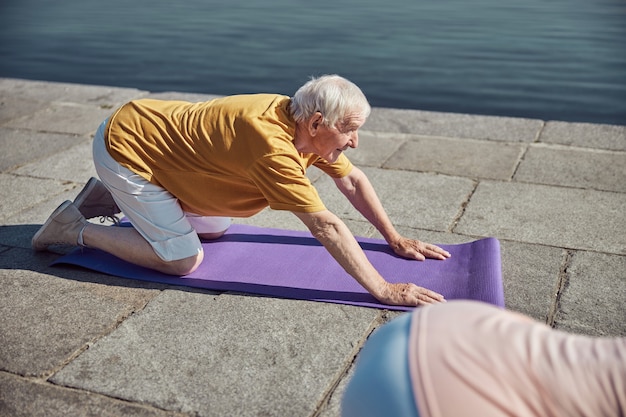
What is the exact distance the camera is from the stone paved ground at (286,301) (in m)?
2.74

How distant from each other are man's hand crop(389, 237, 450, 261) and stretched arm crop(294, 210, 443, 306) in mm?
469

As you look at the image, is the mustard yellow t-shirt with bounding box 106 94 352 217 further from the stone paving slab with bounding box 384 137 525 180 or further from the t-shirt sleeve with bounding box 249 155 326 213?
the stone paving slab with bounding box 384 137 525 180

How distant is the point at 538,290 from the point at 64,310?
2.05 m

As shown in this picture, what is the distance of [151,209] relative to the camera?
3527mm

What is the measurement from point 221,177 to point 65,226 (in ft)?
3.02

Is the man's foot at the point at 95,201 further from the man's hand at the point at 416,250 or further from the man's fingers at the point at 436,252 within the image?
the man's fingers at the point at 436,252

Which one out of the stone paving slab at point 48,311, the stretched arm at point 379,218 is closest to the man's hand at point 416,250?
the stretched arm at point 379,218

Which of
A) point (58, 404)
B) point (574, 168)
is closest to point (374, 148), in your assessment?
point (574, 168)

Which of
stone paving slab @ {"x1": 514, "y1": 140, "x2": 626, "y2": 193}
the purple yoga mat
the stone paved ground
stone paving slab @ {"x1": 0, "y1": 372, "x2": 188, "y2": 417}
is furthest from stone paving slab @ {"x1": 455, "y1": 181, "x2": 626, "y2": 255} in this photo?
stone paving slab @ {"x1": 0, "y1": 372, "x2": 188, "y2": 417}

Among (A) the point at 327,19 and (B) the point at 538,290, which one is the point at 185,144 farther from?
(A) the point at 327,19

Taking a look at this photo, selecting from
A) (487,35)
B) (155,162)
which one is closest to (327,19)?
(487,35)

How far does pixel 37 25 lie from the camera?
A: 1355 centimetres

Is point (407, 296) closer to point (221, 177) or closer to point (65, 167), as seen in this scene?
point (221, 177)

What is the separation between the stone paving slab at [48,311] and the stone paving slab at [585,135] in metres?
3.36
